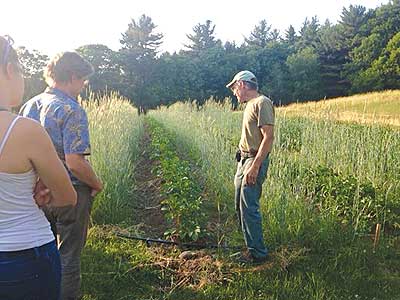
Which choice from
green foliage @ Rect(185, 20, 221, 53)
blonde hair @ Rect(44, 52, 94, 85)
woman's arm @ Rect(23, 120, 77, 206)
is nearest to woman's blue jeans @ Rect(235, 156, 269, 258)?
blonde hair @ Rect(44, 52, 94, 85)

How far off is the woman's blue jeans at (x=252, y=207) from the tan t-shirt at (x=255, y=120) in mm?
152

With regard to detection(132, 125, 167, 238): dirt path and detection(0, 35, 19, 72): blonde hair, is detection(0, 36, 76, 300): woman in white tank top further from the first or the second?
detection(132, 125, 167, 238): dirt path

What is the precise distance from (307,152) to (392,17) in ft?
177

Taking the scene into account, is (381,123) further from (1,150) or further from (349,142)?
(1,150)

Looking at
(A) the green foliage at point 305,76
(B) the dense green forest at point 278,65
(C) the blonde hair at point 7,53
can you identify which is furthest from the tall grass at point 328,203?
(A) the green foliage at point 305,76

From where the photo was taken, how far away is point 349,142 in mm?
6445

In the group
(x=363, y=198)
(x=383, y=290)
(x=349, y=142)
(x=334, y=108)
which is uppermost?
(x=334, y=108)

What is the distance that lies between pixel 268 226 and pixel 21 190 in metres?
3.42

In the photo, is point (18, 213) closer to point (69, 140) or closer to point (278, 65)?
point (69, 140)

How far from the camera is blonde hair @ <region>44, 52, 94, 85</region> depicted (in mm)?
2750

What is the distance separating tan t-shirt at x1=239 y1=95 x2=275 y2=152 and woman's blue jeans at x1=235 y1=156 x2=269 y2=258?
0.15 m

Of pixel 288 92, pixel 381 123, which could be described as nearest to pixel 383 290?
pixel 381 123

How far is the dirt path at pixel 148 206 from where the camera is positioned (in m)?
5.16

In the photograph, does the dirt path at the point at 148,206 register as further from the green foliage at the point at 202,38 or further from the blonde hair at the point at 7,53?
the green foliage at the point at 202,38
